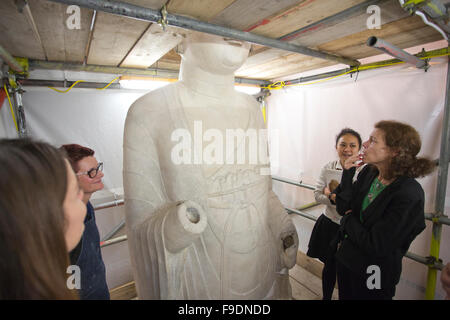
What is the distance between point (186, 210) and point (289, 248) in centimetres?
77

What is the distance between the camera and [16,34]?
142 cm

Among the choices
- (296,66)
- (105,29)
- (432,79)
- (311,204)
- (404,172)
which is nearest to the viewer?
(105,29)

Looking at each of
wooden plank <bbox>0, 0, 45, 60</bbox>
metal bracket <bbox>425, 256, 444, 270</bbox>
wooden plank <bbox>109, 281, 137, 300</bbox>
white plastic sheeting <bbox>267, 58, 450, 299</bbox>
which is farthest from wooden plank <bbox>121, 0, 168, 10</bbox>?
wooden plank <bbox>109, 281, 137, 300</bbox>

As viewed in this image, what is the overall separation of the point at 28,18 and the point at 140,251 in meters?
1.36

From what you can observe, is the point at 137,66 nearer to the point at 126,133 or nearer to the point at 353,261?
the point at 126,133

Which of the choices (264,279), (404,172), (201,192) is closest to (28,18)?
(201,192)

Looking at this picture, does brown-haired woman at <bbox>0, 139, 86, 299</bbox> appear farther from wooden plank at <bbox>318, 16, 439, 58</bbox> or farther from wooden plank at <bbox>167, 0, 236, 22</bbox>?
wooden plank at <bbox>318, 16, 439, 58</bbox>

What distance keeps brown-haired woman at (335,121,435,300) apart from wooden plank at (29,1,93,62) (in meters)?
2.07

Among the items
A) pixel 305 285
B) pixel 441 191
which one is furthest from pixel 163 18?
pixel 305 285

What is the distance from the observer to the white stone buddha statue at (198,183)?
1144 mm

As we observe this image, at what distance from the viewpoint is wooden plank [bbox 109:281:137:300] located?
2.78m

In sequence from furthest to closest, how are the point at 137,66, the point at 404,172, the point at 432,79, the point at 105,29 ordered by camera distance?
the point at 137,66 < the point at 432,79 < the point at 404,172 < the point at 105,29

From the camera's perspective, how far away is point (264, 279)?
1.41 m

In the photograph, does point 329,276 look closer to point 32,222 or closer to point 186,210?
point 186,210
